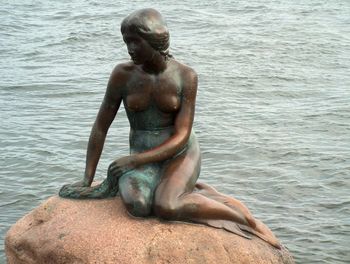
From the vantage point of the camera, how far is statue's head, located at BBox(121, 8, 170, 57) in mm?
6141

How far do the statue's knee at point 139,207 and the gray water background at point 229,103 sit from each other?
2634mm

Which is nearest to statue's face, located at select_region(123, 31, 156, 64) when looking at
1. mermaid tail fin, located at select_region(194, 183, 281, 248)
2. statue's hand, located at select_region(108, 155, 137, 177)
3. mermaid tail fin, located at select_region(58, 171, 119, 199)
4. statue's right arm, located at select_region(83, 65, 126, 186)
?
statue's right arm, located at select_region(83, 65, 126, 186)

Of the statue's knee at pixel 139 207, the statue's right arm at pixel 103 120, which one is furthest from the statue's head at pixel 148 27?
the statue's knee at pixel 139 207

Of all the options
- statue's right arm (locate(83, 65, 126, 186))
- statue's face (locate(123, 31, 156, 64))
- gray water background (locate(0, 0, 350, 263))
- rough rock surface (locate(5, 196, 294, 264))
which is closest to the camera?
rough rock surface (locate(5, 196, 294, 264))

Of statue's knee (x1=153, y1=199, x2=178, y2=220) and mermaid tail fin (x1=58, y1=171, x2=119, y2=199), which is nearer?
statue's knee (x1=153, y1=199, x2=178, y2=220)

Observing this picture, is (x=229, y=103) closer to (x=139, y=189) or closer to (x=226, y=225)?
(x=226, y=225)

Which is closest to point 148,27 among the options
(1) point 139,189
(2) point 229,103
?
(1) point 139,189

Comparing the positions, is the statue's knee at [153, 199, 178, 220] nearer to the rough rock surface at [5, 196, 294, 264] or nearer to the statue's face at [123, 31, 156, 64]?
the rough rock surface at [5, 196, 294, 264]

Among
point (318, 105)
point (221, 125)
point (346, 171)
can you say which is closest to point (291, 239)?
point (346, 171)

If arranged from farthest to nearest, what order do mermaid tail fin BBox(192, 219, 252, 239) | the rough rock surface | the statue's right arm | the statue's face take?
the statue's right arm < mermaid tail fin BBox(192, 219, 252, 239) < the statue's face < the rough rock surface

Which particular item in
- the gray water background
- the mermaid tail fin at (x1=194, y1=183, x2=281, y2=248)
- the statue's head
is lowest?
the gray water background

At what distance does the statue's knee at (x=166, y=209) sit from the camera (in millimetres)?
6223

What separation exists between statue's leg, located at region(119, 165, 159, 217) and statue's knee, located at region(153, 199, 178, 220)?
8 cm

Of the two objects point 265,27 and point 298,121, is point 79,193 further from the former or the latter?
point 265,27
